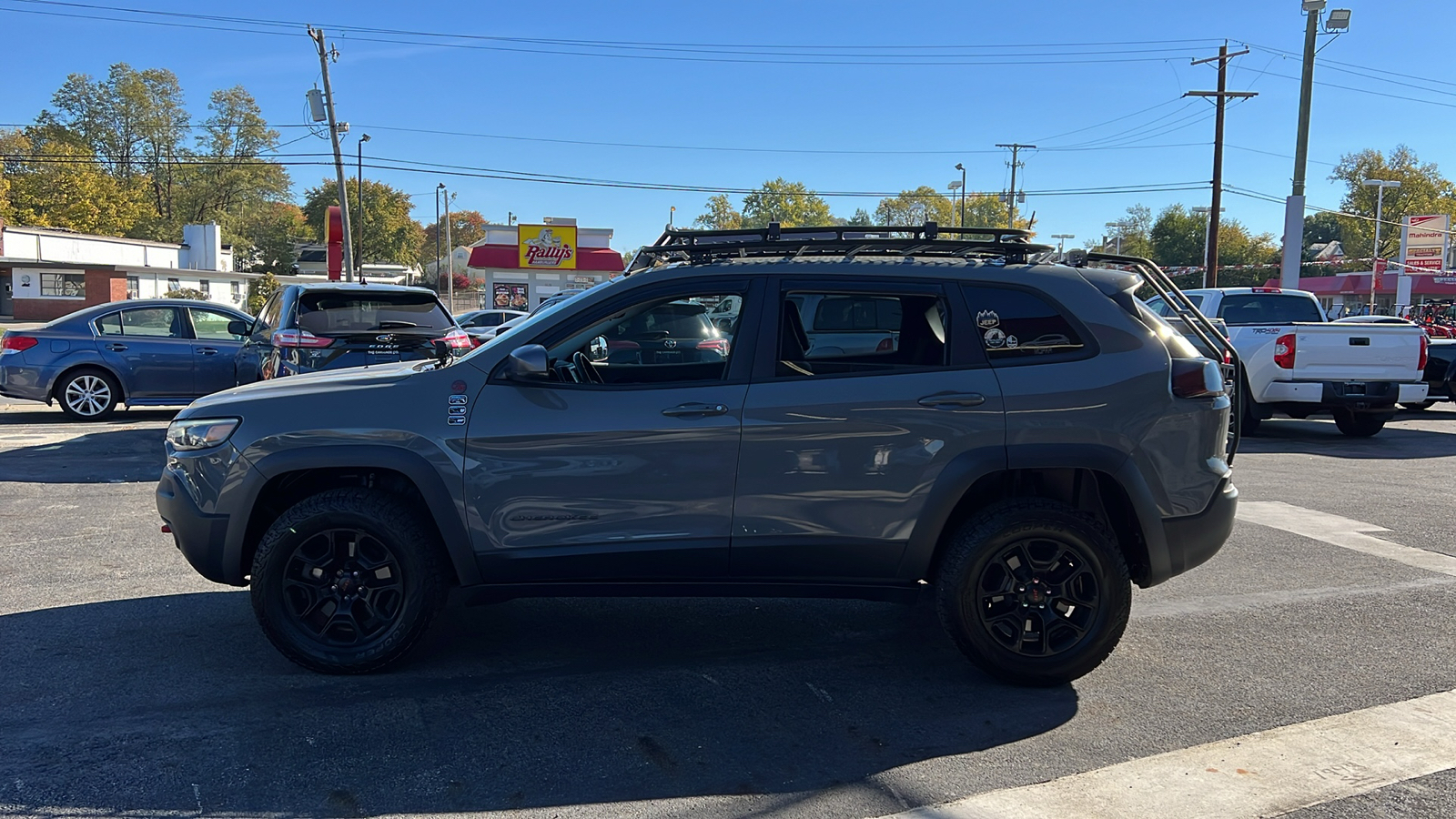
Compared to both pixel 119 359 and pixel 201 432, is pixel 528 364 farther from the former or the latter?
pixel 119 359

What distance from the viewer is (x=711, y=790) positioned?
338 cm

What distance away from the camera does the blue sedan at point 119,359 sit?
1204 centimetres

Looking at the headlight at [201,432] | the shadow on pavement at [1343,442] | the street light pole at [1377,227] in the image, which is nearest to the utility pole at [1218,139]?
the street light pole at [1377,227]

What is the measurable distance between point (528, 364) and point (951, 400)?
68.9 inches

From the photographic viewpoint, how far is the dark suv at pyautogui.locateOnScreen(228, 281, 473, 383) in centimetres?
856

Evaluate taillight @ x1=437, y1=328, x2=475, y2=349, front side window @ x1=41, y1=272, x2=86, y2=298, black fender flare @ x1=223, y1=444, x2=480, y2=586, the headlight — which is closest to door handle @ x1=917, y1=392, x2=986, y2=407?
black fender flare @ x1=223, y1=444, x2=480, y2=586

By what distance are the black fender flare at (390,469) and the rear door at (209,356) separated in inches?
350

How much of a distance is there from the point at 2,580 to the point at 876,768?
5014 mm

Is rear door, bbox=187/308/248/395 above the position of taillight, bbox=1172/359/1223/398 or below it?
below

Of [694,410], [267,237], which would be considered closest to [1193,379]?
[694,410]

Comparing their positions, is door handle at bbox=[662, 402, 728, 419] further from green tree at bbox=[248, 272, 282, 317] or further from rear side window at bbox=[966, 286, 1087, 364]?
green tree at bbox=[248, 272, 282, 317]

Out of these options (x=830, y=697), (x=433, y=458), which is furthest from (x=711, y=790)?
(x=433, y=458)

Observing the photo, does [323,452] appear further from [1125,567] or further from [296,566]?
[1125,567]

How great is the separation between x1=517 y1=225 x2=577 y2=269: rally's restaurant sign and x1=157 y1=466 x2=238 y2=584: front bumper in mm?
43446
